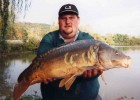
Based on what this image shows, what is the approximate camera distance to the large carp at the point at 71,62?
3148mm

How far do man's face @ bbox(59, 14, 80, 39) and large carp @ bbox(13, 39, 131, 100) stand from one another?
38cm

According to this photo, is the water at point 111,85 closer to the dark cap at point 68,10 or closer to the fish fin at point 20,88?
the dark cap at point 68,10

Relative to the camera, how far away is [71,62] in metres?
3.13

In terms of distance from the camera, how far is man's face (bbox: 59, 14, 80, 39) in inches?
145

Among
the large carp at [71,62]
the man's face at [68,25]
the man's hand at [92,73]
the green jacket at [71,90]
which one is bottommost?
the green jacket at [71,90]

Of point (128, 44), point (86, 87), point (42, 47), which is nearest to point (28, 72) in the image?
point (42, 47)

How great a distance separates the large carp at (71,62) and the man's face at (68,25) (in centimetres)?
38

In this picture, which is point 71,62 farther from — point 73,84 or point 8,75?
point 8,75

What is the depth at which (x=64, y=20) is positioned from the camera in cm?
374

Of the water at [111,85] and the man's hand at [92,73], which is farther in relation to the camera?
the water at [111,85]

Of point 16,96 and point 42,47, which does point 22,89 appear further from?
point 42,47

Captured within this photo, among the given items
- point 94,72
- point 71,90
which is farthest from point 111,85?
point 94,72

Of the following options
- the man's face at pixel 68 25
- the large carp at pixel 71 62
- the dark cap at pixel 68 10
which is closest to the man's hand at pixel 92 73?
the large carp at pixel 71 62

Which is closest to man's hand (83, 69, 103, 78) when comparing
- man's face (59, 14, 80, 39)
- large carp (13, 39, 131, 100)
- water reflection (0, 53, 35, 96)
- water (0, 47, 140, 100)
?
large carp (13, 39, 131, 100)
